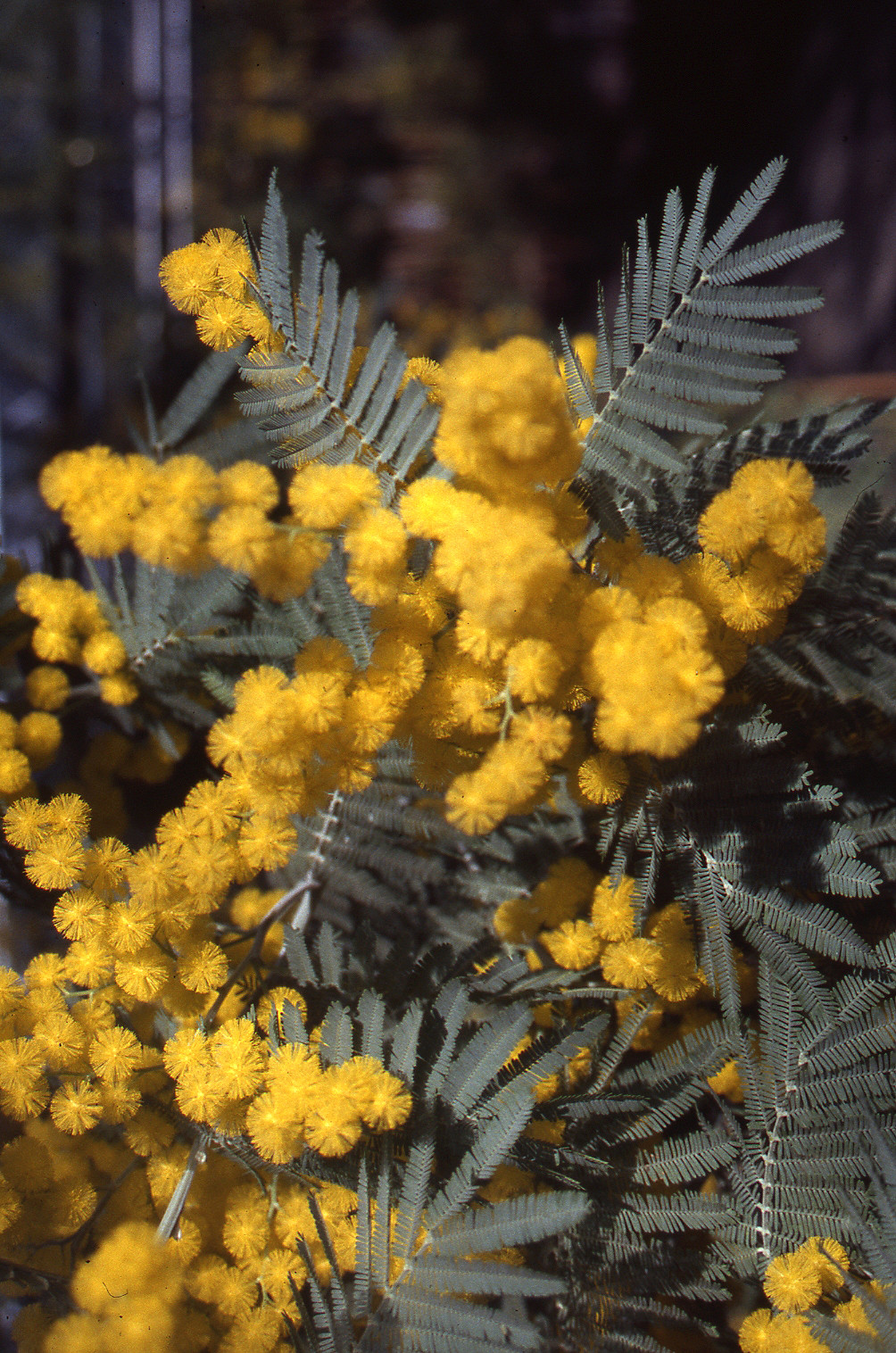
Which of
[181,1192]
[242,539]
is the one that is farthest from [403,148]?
[181,1192]

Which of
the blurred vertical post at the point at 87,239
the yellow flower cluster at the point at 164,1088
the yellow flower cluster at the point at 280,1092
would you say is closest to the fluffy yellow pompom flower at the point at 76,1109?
the yellow flower cluster at the point at 164,1088

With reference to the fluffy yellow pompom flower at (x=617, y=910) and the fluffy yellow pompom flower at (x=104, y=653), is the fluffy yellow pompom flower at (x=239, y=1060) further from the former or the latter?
the fluffy yellow pompom flower at (x=104, y=653)

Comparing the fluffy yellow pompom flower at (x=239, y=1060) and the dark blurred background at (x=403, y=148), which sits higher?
the dark blurred background at (x=403, y=148)

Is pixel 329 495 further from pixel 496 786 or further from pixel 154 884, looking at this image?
pixel 154 884

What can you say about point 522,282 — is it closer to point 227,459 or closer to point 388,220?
point 388,220

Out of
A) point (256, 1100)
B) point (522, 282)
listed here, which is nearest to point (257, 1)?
point (522, 282)

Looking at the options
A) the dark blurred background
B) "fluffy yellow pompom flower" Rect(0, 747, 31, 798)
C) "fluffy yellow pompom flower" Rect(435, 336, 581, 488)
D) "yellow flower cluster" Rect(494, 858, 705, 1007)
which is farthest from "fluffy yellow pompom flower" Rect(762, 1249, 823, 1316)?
the dark blurred background
